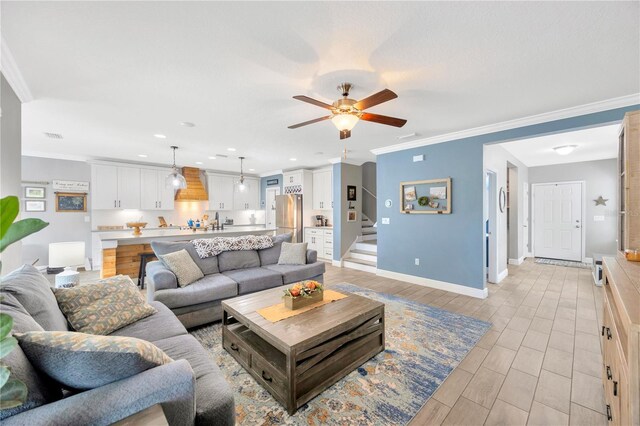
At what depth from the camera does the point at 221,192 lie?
7984mm

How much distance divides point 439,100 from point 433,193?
1.93 meters

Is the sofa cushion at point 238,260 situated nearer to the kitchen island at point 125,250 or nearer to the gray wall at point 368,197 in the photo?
the kitchen island at point 125,250

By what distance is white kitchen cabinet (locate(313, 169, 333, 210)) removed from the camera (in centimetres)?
700

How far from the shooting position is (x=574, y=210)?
647cm

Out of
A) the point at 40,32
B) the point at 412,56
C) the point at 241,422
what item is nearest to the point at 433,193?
the point at 412,56

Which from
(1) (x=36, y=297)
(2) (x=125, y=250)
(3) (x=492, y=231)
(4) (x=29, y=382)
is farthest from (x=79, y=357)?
(3) (x=492, y=231)

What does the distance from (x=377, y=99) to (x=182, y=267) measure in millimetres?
2841

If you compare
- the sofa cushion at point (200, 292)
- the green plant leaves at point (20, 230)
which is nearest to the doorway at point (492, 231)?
the sofa cushion at point (200, 292)

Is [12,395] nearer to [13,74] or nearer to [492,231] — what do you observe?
[13,74]

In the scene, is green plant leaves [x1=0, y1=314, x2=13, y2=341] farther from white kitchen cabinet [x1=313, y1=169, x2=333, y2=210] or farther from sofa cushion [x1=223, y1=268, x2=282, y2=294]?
white kitchen cabinet [x1=313, y1=169, x2=333, y2=210]

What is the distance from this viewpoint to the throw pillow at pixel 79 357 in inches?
39.2

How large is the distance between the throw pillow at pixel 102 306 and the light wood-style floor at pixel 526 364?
2.19 metres

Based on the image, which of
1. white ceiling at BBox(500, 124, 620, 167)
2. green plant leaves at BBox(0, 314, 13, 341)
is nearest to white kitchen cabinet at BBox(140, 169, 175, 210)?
green plant leaves at BBox(0, 314, 13, 341)

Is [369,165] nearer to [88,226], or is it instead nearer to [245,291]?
[245,291]
